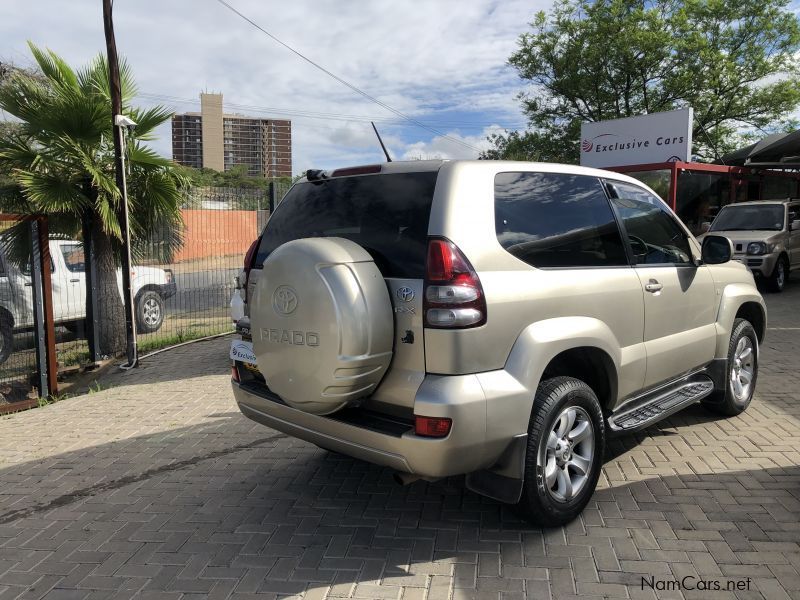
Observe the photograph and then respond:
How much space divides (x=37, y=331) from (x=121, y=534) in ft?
13.1

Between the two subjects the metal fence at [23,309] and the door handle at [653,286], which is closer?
the door handle at [653,286]

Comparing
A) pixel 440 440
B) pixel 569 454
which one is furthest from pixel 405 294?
pixel 569 454

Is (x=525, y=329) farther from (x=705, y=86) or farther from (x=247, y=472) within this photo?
(x=705, y=86)

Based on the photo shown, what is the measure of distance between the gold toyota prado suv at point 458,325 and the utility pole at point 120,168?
179 inches

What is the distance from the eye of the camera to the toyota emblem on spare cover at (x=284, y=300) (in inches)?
117

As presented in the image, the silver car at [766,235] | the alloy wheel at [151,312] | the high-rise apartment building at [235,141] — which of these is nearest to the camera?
the alloy wheel at [151,312]

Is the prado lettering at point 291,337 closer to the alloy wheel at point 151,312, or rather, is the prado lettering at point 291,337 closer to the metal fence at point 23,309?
the metal fence at point 23,309

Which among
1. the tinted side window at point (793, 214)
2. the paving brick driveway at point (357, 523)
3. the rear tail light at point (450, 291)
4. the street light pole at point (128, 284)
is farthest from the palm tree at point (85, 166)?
the tinted side window at point (793, 214)

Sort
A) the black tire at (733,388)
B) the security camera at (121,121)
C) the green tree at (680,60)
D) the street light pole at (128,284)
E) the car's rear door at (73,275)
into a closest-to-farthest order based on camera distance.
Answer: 1. the black tire at (733,388)
2. the security camera at (121,121)
3. the street light pole at (128,284)
4. the car's rear door at (73,275)
5. the green tree at (680,60)

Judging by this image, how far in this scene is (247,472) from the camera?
171 inches

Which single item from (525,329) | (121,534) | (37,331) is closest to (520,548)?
(525,329)

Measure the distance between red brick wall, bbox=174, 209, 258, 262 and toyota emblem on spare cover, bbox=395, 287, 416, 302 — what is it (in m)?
6.81

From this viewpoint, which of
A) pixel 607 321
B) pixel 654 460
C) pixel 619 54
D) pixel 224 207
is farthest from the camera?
pixel 619 54

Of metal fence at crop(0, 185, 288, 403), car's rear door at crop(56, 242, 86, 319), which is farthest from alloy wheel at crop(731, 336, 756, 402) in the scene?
car's rear door at crop(56, 242, 86, 319)
